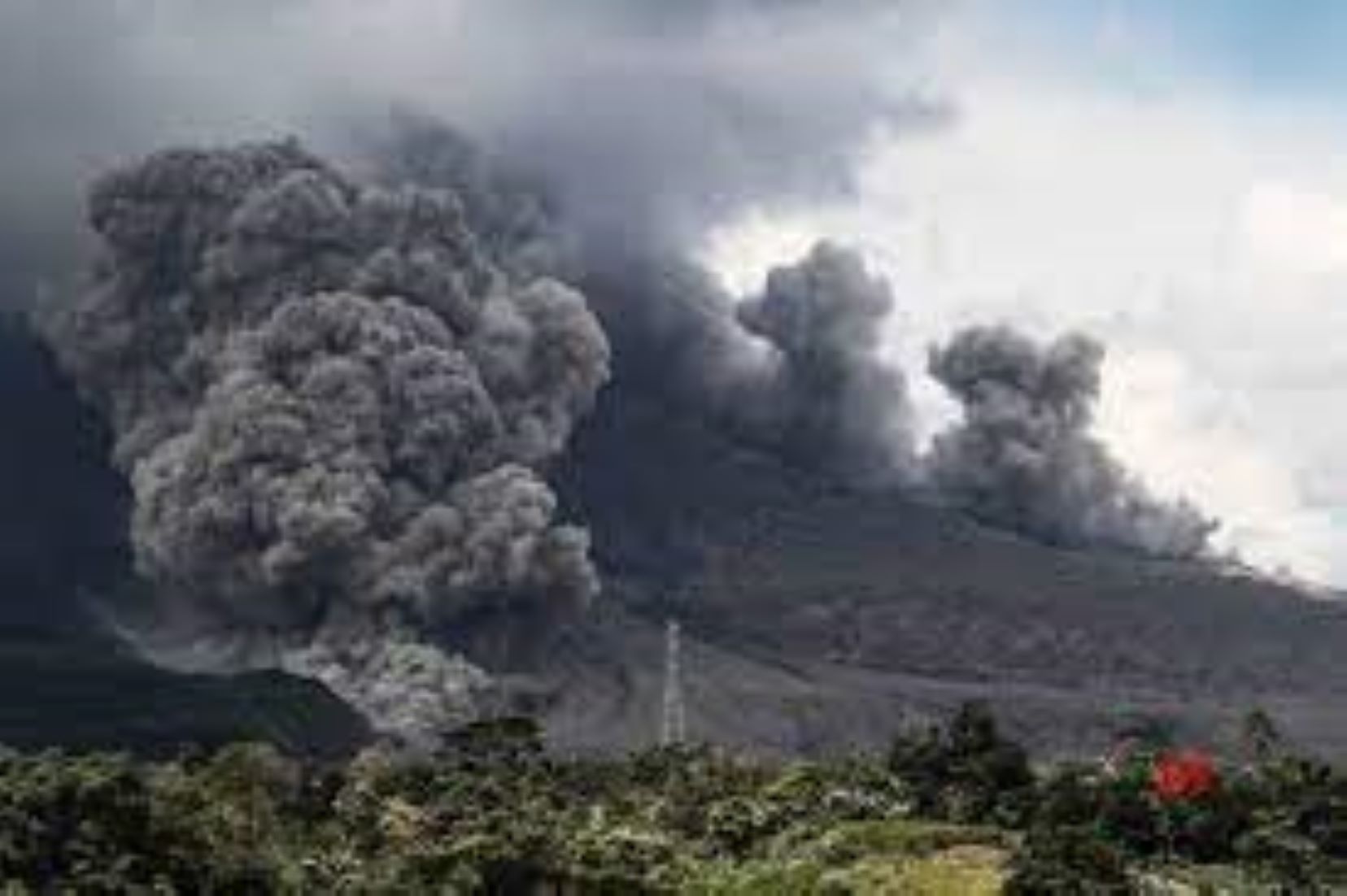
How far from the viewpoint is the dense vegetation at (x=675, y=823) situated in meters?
47.6

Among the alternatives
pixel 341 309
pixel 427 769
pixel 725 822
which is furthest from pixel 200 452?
pixel 725 822

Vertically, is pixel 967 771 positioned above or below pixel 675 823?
above

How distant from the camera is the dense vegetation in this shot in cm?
4756

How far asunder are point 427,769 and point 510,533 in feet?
390

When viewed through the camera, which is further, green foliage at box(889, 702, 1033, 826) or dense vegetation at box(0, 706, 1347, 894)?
green foliage at box(889, 702, 1033, 826)

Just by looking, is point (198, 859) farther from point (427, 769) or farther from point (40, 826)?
point (427, 769)

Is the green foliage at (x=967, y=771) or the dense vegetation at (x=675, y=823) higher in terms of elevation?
the green foliage at (x=967, y=771)

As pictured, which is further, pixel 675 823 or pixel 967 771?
pixel 967 771

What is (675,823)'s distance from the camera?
59969 mm

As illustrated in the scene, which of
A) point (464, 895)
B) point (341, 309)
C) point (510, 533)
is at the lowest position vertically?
point (464, 895)

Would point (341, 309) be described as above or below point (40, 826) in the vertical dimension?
above

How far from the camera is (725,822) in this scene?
189 ft

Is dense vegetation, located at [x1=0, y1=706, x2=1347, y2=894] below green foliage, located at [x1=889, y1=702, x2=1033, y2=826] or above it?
below

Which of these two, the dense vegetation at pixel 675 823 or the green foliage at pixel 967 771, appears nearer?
the dense vegetation at pixel 675 823
